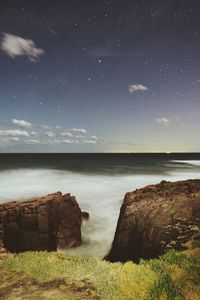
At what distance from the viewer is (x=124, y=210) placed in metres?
10.9

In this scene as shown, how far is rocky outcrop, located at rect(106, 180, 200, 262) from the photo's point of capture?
790 centimetres

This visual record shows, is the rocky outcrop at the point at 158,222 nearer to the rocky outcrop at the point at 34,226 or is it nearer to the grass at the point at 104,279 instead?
the grass at the point at 104,279

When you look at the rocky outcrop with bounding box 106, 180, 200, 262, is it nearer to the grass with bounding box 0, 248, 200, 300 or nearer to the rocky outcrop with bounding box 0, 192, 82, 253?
the grass with bounding box 0, 248, 200, 300

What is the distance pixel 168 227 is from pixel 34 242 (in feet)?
19.3

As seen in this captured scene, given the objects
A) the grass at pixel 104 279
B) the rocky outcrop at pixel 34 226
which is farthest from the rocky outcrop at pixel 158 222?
the rocky outcrop at pixel 34 226

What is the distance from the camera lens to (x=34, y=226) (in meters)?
11.6

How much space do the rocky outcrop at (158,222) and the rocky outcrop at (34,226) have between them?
9.81 ft

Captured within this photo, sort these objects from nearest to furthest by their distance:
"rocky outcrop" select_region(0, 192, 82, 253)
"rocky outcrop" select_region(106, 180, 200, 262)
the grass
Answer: the grass → "rocky outcrop" select_region(106, 180, 200, 262) → "rocky outcrop" select_region(0, 192, 82, 253)

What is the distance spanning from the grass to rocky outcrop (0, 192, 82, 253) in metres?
3.74

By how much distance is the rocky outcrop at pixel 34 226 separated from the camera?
11305mm

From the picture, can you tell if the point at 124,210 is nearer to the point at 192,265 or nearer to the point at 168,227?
the point at 168,227

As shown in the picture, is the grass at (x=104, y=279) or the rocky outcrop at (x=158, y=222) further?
the rocky outcrop at (x=158, y=222)

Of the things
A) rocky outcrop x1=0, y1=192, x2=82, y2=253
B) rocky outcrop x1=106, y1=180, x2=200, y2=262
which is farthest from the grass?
rocky outcrop x1=0, y1=192, x2=82, y2=253

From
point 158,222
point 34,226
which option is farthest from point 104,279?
point 34,226
